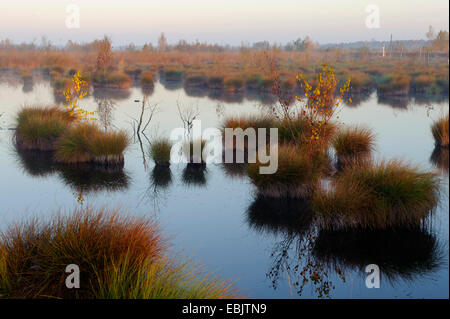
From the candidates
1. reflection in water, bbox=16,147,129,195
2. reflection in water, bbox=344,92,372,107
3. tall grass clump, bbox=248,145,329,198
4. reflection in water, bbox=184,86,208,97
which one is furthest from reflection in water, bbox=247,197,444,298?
reflection in water, bbox=184,86,208,97

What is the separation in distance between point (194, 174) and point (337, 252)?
16.2 feet

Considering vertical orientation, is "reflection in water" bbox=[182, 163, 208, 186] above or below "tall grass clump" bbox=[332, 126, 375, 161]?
below

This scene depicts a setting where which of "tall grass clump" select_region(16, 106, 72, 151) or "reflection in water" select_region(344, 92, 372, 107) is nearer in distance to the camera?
"tall grass clump" select_region(16, 106, 72, 151)

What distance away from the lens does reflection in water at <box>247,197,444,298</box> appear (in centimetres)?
600

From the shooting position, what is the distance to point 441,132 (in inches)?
556

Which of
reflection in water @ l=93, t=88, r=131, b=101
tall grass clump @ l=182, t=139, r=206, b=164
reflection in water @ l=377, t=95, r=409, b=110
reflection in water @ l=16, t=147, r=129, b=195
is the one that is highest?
reflection in water @ l=93, t=88, r=131, b=101

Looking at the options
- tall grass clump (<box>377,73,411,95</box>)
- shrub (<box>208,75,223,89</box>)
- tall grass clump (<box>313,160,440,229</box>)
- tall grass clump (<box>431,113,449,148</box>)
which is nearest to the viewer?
tall grass clump (<box>313,160,440,229</box>)

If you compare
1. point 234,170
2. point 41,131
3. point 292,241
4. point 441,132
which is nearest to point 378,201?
point 292,241

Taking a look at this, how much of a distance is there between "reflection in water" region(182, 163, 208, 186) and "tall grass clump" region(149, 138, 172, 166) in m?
0.51

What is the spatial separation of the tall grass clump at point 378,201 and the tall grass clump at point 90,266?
2948 mm

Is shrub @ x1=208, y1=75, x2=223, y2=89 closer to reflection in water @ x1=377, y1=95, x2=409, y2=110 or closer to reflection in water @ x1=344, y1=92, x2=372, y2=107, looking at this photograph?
reflection in water @ x1=344, y1=92, x2=372, y2=107

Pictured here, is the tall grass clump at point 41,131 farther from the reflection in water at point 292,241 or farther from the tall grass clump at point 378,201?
the tall grass clump at point 378,201

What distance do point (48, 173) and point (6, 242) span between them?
606cm

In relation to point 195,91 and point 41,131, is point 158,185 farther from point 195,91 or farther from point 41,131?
point 195,91
